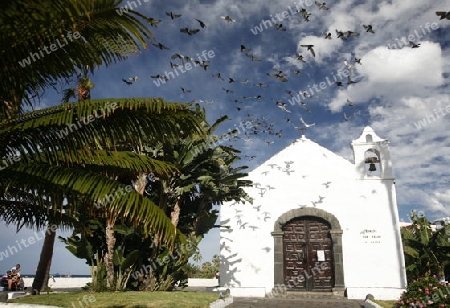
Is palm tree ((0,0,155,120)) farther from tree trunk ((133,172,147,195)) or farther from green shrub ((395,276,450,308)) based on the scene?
green shrub ((395,276,450,308))

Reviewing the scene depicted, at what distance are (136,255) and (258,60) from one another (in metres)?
6.66

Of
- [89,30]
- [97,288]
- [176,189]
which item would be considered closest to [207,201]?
[176,189]

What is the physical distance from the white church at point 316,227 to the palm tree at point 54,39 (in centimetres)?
1133

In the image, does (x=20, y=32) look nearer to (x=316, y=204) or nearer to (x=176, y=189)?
(x=176, y=189)

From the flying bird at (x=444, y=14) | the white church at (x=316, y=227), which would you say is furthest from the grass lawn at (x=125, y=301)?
the flying bird at (x=444, y=14)

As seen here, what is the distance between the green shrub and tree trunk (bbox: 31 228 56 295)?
36.4ft

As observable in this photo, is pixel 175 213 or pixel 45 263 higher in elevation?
pixel 175 213

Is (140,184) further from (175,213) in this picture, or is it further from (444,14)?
(444,14)

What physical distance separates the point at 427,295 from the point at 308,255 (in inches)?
283

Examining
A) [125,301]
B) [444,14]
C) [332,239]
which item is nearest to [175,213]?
[125,301]

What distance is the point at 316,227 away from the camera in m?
14.8

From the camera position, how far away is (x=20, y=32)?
3881 mm

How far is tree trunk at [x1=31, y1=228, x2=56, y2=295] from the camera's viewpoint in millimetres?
12125

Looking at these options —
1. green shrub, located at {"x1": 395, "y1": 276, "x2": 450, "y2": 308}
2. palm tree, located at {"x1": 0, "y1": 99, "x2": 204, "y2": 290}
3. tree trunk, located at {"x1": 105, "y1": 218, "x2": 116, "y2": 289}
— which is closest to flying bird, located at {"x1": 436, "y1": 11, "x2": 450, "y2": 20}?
palm tree, located at {"x1": 0, "y1": 99, "x2": 204, "y2": 290}
